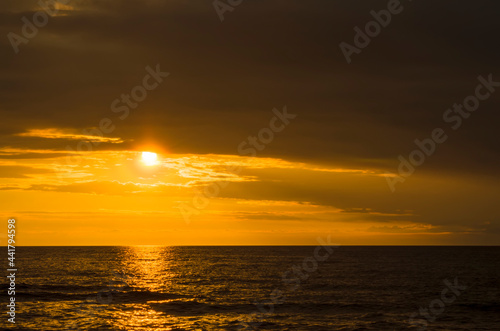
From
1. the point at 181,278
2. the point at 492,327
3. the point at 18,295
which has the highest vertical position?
the point at 181,278

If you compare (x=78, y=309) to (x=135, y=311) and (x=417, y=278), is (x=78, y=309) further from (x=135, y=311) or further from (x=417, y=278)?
(x=417, y=278)

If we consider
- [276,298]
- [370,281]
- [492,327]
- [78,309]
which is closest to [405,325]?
[492,327]

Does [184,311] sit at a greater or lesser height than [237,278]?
lesser

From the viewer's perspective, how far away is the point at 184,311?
5744 centimetres

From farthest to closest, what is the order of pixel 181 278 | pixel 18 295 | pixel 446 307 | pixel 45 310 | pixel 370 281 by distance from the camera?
pixel 181 278 < pixel 370 281 < pixel 18 295 < pixel 446 307 < pixel 45 310

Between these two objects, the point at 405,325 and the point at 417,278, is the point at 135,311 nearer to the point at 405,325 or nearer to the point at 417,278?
the point at 405,325

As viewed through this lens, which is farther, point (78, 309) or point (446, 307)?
point (446, 307)

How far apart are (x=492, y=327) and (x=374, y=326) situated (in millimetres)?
10899

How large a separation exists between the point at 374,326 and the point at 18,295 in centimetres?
4304

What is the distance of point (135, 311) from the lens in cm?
5722

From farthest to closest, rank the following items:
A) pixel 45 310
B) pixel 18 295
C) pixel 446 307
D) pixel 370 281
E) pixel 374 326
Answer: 1. pixel 370 281
2. pixel 18 295
3. pixel 446 307
4. pixel 45 310
5. pixel 374 326

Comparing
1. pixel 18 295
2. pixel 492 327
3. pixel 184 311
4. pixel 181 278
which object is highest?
pixel 181 278

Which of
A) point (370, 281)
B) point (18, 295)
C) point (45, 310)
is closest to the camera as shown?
point (45, 310)

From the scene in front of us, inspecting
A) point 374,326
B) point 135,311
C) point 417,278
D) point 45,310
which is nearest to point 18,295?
point 45,310
